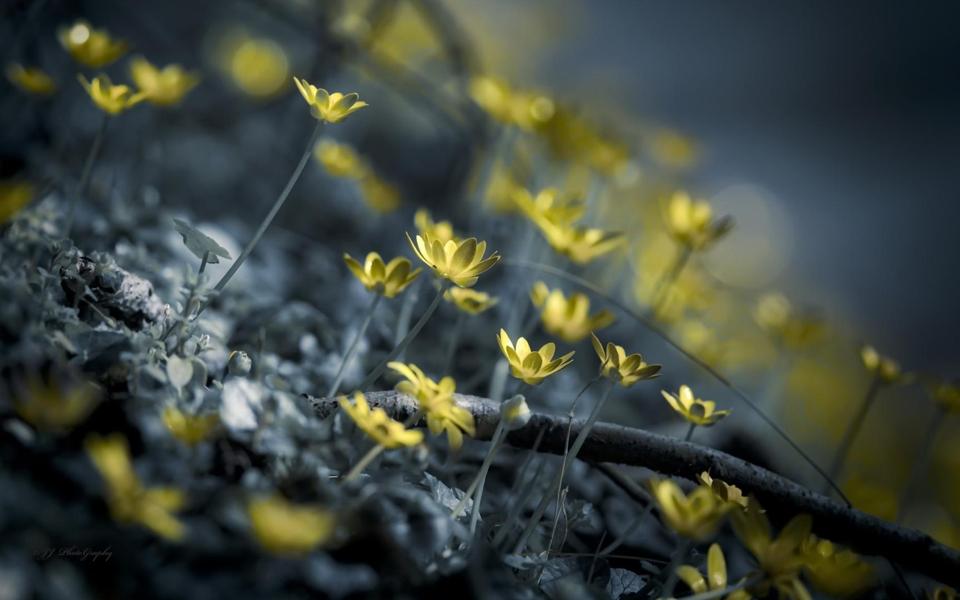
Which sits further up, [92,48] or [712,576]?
[92,48]

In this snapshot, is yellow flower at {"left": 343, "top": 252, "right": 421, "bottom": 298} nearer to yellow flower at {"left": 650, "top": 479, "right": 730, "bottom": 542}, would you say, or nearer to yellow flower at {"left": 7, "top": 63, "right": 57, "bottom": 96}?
yellow flower at {"left": 650, "top": 479, "right": 730, "bottom": 542}

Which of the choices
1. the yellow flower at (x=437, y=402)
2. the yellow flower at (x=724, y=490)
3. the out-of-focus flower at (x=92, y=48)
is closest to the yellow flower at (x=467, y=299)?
the yellow flower at (x=437, y=402)

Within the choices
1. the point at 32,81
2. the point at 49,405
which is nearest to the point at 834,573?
the point at 49,405

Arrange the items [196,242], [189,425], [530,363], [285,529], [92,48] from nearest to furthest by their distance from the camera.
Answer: [285,529]
[189,425]
[530,363]
[196,242]
[92,48]

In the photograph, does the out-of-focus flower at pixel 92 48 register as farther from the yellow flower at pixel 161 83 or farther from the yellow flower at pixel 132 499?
the yellow flower at pixel 132 499

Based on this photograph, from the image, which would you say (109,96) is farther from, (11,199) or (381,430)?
(381,430)

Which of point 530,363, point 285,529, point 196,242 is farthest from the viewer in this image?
Answer: point 196,242

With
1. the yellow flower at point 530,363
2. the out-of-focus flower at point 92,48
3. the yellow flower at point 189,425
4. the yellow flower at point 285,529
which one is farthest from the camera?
the out-of-focus flower at point 92,48
